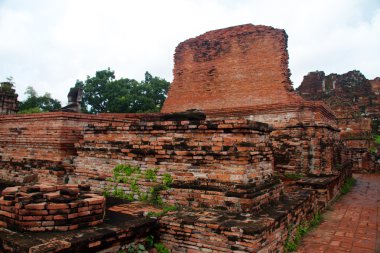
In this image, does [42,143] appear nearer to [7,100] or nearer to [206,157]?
[206,157]

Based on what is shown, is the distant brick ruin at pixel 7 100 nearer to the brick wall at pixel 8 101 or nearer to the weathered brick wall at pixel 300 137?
the brick wall at pixel 8 101

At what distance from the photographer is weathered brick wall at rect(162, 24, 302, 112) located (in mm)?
10273

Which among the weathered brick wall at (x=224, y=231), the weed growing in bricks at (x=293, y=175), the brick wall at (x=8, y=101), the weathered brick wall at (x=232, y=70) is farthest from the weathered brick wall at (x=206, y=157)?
the brick wall at (x=8, y=101)

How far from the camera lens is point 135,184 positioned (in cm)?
481

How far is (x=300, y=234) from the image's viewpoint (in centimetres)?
483

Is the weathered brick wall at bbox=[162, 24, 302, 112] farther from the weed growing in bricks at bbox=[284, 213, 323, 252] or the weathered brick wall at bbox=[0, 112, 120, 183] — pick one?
the weathered brick wall at bbox=[0, 112, 120, 183]

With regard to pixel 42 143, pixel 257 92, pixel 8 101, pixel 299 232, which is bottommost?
pixel 299 232

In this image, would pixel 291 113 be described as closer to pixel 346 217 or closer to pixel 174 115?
pixel 346 217

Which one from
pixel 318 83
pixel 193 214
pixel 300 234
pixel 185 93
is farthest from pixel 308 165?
pixel 318 83

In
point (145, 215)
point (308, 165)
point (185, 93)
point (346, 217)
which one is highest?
point (185, 93)

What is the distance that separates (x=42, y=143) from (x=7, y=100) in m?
6.30

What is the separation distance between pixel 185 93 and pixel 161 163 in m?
7.67

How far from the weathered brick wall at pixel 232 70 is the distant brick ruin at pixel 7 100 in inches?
226

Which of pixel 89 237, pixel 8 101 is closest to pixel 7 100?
pixel 8 101
